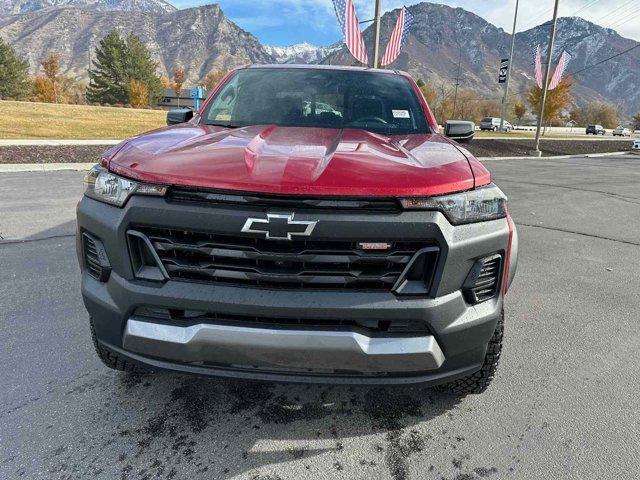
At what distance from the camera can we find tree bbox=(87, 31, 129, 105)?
66.1 m

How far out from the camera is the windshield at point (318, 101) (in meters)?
3.07

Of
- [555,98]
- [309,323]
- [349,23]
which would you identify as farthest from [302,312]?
[555,98]

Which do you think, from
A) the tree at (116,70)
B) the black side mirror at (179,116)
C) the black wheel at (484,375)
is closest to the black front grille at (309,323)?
the black wheel at (484,375)

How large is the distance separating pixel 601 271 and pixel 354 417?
3644 mm

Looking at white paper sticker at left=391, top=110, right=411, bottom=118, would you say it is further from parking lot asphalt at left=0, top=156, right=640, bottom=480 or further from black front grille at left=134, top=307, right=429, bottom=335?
black front grille at left=134, top=307, right=429, bottom=335

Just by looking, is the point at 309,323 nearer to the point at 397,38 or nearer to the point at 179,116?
the point at 179,116

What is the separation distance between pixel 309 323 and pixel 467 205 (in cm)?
80

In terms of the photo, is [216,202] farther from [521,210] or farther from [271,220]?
[521,210]

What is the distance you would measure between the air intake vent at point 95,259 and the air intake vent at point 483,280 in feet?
4.86

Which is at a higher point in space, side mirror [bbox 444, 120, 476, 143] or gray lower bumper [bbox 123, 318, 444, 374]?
side mirror [bbox 444, 120, 476, 143]

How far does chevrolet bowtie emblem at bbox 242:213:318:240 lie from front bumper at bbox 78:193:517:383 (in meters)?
0.03

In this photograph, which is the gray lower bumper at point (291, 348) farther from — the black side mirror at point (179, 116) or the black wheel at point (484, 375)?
the black side mirror at point (179, 116)

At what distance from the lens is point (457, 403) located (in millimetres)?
2400

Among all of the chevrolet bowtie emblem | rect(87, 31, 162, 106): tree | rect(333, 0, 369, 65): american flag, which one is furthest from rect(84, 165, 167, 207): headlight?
rect(87, 31, 162, 106): tree
